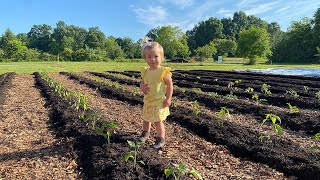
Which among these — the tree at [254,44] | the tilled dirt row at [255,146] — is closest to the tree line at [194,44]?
the tree at [254,44]

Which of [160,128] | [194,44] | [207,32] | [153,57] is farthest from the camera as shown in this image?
[207,32]

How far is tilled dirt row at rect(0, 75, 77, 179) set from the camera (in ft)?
12.6

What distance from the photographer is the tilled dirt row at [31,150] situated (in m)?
3.86

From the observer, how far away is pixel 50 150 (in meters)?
4.67

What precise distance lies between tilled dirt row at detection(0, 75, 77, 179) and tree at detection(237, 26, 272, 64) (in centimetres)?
3782

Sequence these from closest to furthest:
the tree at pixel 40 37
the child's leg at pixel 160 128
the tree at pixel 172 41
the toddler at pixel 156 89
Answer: the toddler at pixel 156 89
the child's leg at pixel 160 128
the tree at pixel 172 41
the tree at pixel 40 37

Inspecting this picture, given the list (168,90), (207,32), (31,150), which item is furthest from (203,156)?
(207,32)

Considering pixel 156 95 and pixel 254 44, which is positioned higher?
pixel 254 44

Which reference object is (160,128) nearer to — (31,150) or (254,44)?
(31,150)

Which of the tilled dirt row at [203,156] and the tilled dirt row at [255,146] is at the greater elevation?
the tilled dirt row at [255,146]

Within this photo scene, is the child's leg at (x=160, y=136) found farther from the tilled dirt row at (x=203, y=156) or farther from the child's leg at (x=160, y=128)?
the tilled dirt row at (x=203, y=156)

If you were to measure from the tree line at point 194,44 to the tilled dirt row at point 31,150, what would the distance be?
106 feet

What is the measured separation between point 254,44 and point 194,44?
47.0 meters

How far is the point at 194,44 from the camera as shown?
8788 cm
